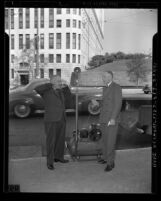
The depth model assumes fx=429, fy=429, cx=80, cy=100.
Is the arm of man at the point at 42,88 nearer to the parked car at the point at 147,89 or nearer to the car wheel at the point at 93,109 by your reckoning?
the car wheel at the point at 93,109

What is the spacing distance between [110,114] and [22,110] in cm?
108

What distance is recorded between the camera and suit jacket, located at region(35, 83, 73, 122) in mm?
5305

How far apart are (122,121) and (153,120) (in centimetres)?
41

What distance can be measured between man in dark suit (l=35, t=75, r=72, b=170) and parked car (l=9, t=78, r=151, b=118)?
7cm

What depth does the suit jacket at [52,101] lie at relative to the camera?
530 centimetres

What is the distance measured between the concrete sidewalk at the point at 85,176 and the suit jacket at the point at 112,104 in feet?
1.58

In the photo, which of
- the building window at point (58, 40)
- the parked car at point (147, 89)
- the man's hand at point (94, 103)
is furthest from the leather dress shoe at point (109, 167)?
the building window at point (58, 40)

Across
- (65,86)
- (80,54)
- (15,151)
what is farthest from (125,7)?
(15,151)

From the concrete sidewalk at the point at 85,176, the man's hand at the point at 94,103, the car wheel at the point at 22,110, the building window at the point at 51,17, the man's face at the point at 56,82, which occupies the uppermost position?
the building window at the point at 51,17

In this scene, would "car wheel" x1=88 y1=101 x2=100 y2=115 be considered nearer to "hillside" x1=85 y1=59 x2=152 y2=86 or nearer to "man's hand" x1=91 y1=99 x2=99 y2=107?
"man's hand" x1=91 y1=99 x2=99 y2=107

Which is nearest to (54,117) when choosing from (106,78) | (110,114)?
(110,114)

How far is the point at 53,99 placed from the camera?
5.33m

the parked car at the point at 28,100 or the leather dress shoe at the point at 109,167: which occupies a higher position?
the parked car at the point at 28,100

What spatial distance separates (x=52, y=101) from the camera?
532 cm
